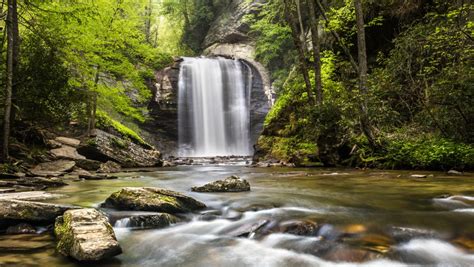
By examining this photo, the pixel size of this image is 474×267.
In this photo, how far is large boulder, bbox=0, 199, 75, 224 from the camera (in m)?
4.36

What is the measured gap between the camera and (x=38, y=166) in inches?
414

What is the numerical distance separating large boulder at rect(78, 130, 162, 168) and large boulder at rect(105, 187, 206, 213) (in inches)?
349

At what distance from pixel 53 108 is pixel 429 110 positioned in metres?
10.8

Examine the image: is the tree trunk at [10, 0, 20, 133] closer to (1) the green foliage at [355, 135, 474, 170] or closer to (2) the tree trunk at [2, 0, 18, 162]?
(2) the tree trunk at [2, 0, 18, 162]

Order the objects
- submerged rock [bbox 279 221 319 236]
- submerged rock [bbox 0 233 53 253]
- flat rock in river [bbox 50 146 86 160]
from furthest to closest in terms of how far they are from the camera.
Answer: flat rock in river [bbox 50 146 86 160] → submerged rock [bbox 279 221 319 236] → submerged rock [bbox 0 233 53 253]

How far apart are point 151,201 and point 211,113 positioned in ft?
75.8

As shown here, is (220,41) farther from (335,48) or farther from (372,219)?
(372,219)

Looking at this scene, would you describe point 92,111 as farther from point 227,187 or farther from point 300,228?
point 300,228

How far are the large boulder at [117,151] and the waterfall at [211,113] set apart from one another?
31.2 feet

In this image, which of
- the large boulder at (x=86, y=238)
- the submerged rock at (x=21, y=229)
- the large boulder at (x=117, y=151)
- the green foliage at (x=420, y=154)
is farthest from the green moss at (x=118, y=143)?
the large boulder at (x=86, y=238)

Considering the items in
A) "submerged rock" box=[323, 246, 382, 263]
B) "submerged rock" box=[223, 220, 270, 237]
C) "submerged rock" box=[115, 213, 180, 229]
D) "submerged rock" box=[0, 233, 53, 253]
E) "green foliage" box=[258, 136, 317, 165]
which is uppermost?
"green foliage" box=[258, 136, 317, 165]

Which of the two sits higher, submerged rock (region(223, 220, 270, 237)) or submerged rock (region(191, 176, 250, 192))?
submerged rock (region(191, 176, 250, 192))

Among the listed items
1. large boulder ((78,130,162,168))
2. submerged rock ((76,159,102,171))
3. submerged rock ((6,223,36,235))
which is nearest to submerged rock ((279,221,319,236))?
submerged rock ((6,223,36,235))

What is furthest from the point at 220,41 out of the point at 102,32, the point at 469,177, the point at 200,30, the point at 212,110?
the point at 469,177
